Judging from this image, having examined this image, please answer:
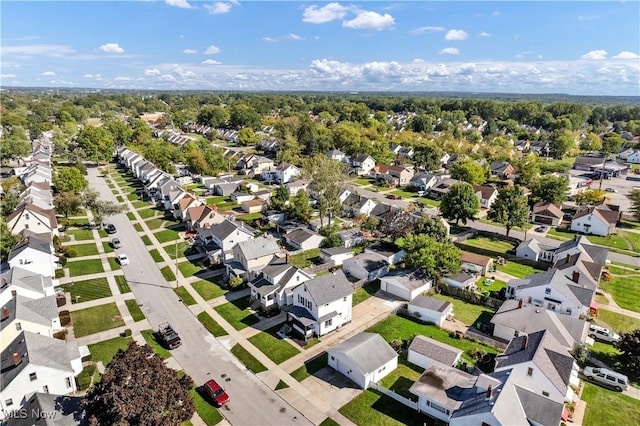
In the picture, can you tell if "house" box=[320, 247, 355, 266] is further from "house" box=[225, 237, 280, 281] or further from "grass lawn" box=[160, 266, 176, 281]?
"grass lawn" box=[160, 266, 176, 281]

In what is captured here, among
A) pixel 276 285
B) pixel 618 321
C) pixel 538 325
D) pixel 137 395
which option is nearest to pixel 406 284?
pixel 538 325

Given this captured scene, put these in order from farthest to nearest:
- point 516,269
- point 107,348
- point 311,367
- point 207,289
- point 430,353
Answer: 1. point 516,269
2. point 207,289
3. point 107,348
4. point 311,367
5. point 430,353

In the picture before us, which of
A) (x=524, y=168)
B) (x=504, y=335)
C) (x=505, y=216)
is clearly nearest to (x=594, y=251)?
(x=505, y=216)

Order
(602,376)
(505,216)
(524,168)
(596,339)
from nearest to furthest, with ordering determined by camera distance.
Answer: (602,376) < (596,339) < (505,216) < (524,168)

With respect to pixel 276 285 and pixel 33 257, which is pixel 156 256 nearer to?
pixel 33 257

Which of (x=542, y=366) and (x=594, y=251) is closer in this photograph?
(x=542, y=366)

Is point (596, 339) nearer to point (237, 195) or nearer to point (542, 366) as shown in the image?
point (542, 366)
